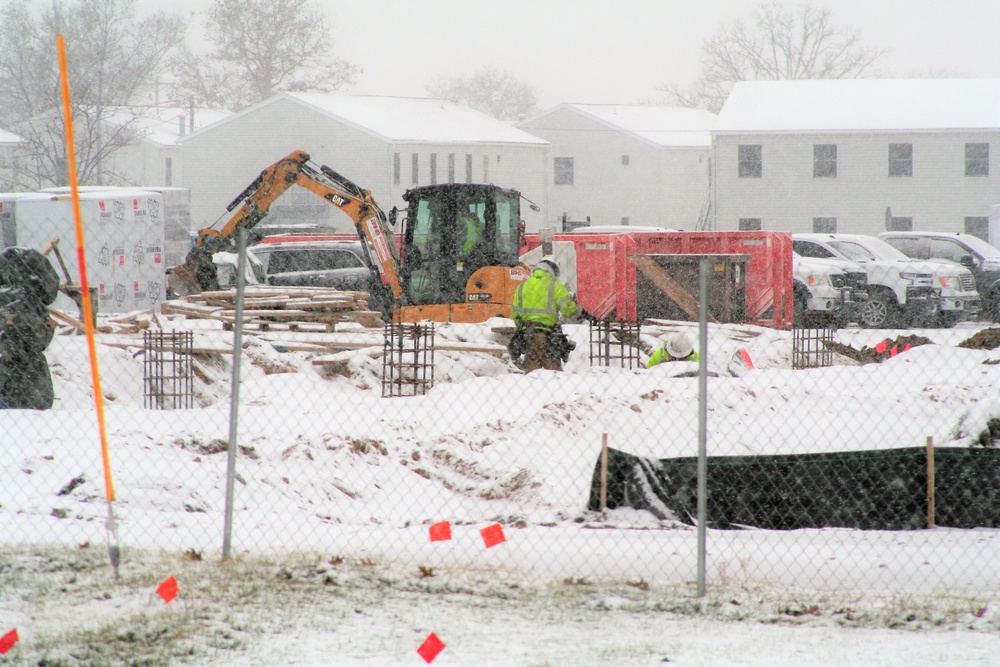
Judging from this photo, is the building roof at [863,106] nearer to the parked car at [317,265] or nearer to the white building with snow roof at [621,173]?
the white building with snow roof at [621,173]

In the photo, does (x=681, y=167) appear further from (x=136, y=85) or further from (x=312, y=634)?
(x=312, y=634)

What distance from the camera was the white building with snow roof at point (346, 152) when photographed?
3956cm

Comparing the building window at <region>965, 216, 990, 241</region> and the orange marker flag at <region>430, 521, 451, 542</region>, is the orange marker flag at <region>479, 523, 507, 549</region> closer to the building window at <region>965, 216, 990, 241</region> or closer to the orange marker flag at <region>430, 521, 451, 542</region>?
the orange marker flag at <region>430, 521, 451, 542</region>

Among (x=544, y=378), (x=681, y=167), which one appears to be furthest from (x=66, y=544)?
(x=681, y=167)

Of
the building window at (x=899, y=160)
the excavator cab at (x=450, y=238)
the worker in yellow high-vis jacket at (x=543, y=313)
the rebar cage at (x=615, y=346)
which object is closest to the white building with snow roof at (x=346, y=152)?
the building window at (x=899, y=160)

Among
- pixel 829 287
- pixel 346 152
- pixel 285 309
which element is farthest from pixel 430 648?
pixel 346 152

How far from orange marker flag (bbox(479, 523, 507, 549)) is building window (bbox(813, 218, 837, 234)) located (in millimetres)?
31986

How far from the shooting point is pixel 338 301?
1720 centimetres

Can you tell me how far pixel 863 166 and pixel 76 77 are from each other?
96.5 ft

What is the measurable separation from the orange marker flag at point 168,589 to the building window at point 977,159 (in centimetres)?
3492

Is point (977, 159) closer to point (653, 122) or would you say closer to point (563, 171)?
point (653, 122)

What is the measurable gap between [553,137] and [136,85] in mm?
18655

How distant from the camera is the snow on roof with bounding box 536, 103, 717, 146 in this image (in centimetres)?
4625

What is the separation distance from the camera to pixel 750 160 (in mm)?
36688
